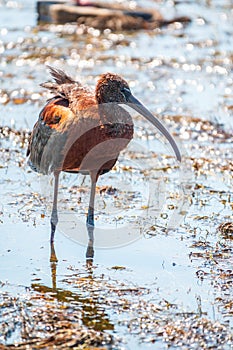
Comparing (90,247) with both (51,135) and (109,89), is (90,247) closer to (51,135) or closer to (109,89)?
(51,135)

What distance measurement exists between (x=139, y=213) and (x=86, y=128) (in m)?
1.41

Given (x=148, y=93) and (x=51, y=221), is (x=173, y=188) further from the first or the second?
(x=148, y=93)

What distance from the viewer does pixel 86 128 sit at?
7.14 metres

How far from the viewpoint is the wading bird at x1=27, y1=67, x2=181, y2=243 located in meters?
7.16

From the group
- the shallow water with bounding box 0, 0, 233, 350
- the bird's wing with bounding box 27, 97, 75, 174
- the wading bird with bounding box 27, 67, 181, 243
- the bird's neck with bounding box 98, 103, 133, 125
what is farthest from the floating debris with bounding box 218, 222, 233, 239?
the bird's wing with bounding box 27, 97, 75, 174

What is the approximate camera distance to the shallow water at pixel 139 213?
6.12 meters

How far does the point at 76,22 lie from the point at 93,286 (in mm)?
10705

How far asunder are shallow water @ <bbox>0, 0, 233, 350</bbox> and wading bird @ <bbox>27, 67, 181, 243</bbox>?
50 centimetres

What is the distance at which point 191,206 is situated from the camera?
8.49 meters

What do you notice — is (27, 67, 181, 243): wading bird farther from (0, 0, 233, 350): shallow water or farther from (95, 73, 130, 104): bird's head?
(0, 0, 233, 350): shallow water

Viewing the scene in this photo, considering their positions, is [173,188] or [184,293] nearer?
[184,293]

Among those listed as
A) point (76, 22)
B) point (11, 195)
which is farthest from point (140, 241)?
point (76, 22)

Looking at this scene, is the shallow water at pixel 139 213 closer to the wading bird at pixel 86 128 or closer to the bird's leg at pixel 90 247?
the bird's leg at pixel 90 247

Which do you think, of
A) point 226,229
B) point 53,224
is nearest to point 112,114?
point 53,224
